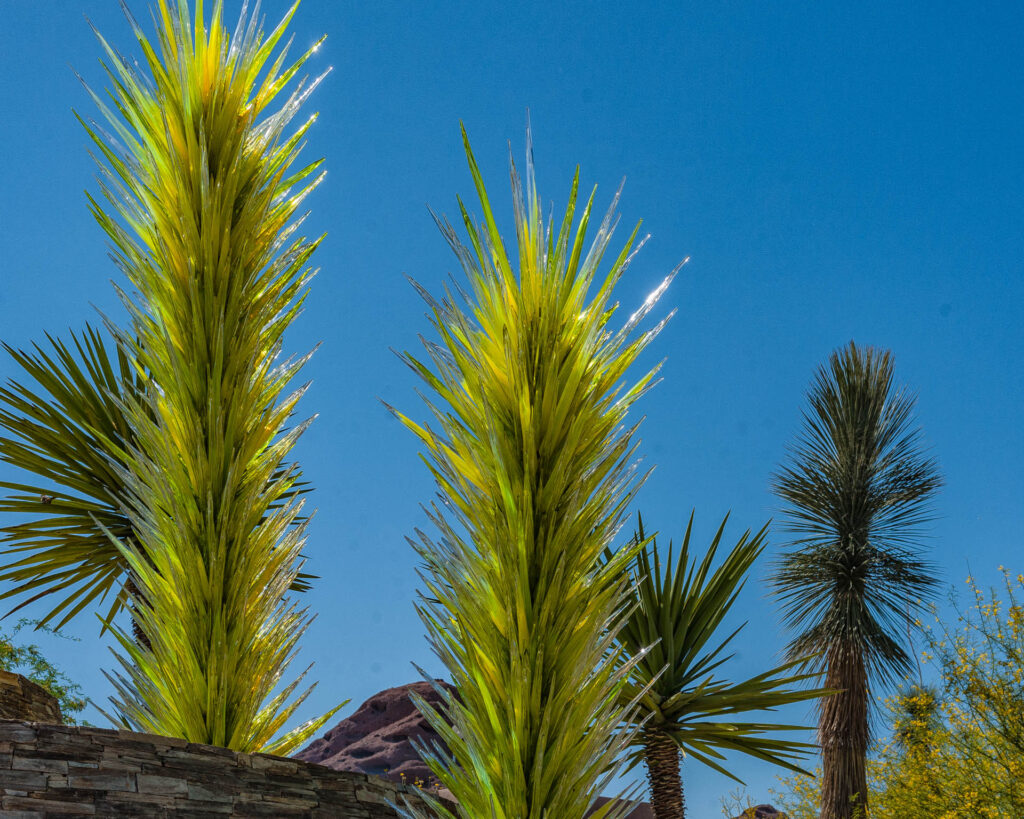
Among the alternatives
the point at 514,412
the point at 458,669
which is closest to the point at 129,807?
the point at 458,669

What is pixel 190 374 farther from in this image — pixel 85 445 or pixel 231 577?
pixel 85 445

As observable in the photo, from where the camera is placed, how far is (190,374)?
12.6 ft

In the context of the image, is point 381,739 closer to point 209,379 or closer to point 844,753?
point 844,753

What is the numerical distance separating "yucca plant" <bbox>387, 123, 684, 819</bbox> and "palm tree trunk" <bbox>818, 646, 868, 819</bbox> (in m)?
10.8

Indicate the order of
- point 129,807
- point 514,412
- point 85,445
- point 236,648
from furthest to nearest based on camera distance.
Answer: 1. point 85,445
2. point 236,648
3. point 129,807
4. point 514,412

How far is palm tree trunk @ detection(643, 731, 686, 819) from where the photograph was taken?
4.30 metres

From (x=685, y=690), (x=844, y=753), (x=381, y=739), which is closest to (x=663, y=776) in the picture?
(x=685, y=690)

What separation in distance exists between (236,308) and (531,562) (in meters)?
2.29

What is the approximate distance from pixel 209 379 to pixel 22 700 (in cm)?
301

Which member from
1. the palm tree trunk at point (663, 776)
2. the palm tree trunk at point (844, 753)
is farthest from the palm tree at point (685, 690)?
the palm tree trunk at point (844, 753)

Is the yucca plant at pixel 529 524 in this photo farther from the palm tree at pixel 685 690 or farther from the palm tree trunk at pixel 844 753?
→ the palm tree trunk at pixel 844 753

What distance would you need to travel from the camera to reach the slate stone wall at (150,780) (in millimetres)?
2852

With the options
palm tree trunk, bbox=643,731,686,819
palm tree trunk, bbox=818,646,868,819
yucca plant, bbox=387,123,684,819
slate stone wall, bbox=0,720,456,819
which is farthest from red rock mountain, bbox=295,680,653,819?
yucca plant, bbox=387,123,684,819

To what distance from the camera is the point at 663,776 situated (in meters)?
4.33
